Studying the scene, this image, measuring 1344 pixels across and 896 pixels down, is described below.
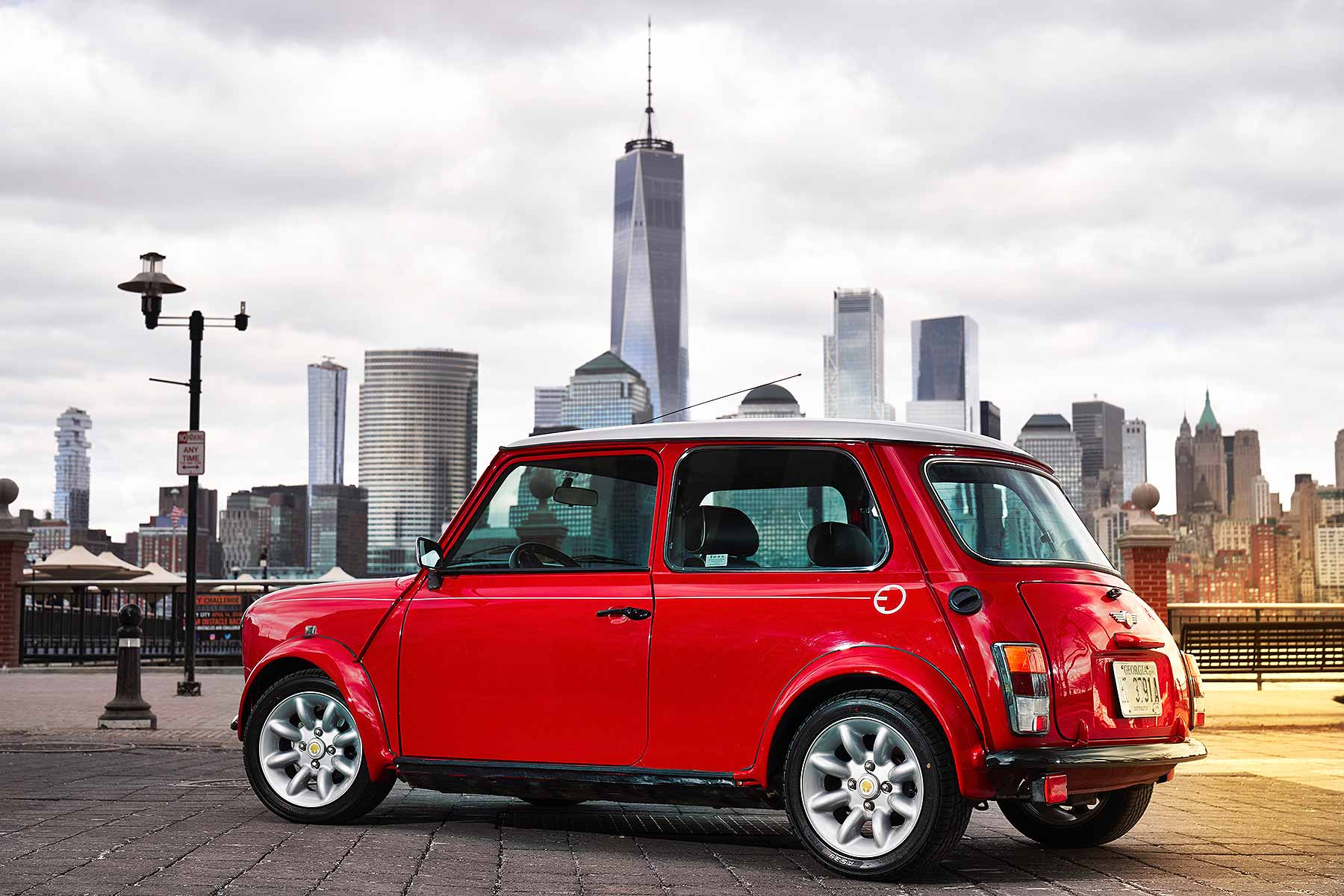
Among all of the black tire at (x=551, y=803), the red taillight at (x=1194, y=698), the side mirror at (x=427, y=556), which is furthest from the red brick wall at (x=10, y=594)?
the red taillight at (x=1194, y=698)

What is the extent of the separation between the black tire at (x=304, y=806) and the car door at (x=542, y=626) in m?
0.30

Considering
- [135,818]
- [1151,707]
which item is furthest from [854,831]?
[135,818]

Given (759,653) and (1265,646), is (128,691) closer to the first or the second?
(759,653)

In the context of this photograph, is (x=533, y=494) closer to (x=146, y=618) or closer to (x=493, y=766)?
(x=493, y=766)

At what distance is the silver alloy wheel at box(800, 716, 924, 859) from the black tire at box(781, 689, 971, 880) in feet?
0.08

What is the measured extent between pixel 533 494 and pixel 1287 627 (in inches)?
559

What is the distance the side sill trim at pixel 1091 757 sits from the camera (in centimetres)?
559

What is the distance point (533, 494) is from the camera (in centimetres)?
703

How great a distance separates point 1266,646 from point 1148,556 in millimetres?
2454

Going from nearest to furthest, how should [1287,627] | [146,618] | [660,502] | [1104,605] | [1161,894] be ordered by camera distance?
[1161,894], [1104,605], [660,502], [1287,627], [146,618]

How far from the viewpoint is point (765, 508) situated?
651 centimetres

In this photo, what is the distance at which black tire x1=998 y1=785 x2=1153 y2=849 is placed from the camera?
669cm

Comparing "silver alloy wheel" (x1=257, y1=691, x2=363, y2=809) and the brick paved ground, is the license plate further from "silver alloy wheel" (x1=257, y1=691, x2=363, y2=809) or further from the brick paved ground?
"silver alloy wheel" (x1=257, y1=691, x2=363, y2=809)

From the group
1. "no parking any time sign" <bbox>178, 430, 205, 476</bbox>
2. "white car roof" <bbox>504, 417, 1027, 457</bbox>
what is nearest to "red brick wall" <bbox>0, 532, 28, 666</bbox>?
"no parking any time sign" <bbox>178, 430, 205, 476</bbox>
